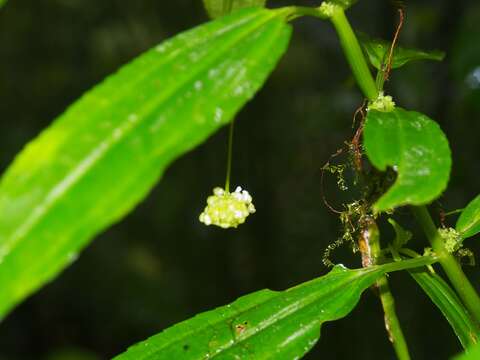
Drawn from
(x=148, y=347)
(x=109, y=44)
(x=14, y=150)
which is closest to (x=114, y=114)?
(x=148, y=347)

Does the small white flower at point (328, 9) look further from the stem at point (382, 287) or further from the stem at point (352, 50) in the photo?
the stem at point (382, 287)

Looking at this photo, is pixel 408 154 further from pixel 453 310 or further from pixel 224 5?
pixel 224 5

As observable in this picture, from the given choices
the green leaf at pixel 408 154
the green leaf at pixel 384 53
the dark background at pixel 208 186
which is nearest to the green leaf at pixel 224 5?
the green leaf at pixel 384 53

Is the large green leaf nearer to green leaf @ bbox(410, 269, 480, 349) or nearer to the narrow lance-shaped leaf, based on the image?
green leaf @ bbox(410, 269, 480, 349)

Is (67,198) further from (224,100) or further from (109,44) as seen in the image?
(109,44)

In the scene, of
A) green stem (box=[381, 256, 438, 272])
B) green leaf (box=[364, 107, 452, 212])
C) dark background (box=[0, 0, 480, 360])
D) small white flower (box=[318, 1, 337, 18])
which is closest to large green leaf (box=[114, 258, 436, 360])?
green stem (box=[381, 256, 438, 272])
